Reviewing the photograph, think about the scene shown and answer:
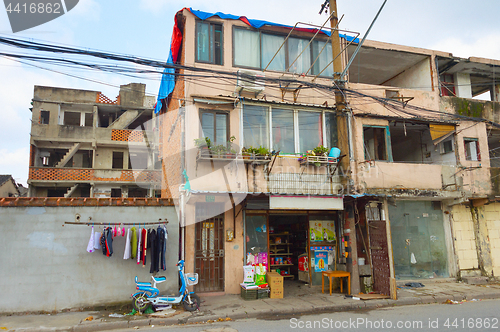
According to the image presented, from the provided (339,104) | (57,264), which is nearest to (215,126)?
(339,104)

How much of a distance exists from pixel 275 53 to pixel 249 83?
6.16ft

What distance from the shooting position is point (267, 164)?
11953 mm

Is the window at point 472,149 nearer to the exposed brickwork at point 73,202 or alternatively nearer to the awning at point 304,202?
the awning at point 304,202

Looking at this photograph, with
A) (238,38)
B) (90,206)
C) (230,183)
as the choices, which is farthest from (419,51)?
(90,206)

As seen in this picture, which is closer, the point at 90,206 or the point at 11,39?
the point at 11,39

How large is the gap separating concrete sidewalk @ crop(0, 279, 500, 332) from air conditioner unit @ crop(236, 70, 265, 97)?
7107mm

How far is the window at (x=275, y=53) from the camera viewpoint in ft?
41.8

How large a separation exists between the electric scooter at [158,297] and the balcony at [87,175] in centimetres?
1781

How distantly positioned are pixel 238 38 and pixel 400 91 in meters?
7.37

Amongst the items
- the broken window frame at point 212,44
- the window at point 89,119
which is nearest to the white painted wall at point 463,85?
the broken window frame at point 212,44

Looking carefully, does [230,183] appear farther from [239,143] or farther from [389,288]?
[389,288]

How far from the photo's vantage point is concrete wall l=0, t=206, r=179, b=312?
8945 mm

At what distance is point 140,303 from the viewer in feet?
29.3

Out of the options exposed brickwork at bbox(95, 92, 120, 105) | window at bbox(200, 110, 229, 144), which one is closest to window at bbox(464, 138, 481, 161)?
window at bbox(200, 110, 229, 144)
